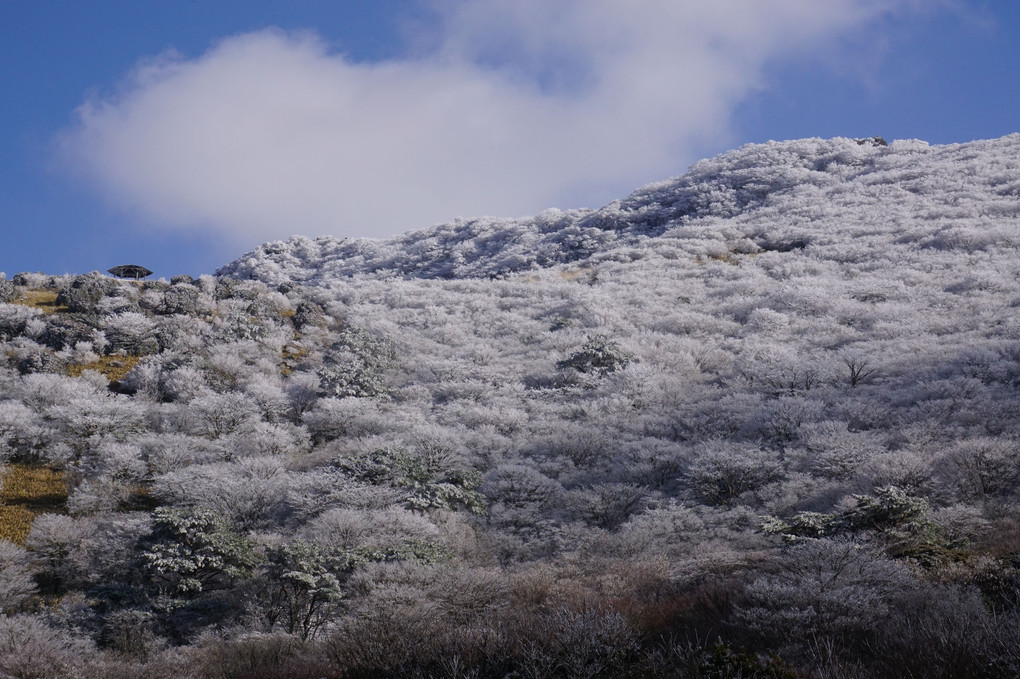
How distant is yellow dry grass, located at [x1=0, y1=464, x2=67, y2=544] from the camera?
20391 mm

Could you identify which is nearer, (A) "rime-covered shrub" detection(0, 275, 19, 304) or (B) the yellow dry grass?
(B) the yellow dry grass

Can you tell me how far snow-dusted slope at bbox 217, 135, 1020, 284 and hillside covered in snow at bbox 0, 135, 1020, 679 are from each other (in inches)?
123

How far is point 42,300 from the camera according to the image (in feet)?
139

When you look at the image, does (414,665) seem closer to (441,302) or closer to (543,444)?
(543,444)

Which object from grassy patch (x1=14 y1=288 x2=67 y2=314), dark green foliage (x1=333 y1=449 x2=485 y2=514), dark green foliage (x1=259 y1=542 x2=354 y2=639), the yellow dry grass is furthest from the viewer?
grassy patch (x1=14 y1=288 x2=67 y2=314)

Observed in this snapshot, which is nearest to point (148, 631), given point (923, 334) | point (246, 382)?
point (246, 382)

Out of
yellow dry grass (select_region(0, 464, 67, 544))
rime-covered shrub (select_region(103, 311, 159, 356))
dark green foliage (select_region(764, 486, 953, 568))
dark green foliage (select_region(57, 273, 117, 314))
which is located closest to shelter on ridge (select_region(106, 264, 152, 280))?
dark green foliage (select_region(57, 273, 117, 314))

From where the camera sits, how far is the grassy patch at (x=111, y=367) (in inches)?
1249

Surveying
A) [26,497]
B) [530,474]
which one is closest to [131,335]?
[26,497]

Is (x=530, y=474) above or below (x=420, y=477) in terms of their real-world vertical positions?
below

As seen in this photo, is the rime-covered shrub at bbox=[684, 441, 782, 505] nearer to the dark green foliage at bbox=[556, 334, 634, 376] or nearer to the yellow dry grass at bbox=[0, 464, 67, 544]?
the dark green foliage at bbox=[556, 334, 634, 376]

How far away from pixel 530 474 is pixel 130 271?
5306 centimetres

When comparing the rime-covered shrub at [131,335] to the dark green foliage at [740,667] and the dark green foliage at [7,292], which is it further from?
the dark green foliage at [740,667]

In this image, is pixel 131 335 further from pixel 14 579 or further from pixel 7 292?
pixel 14 579
